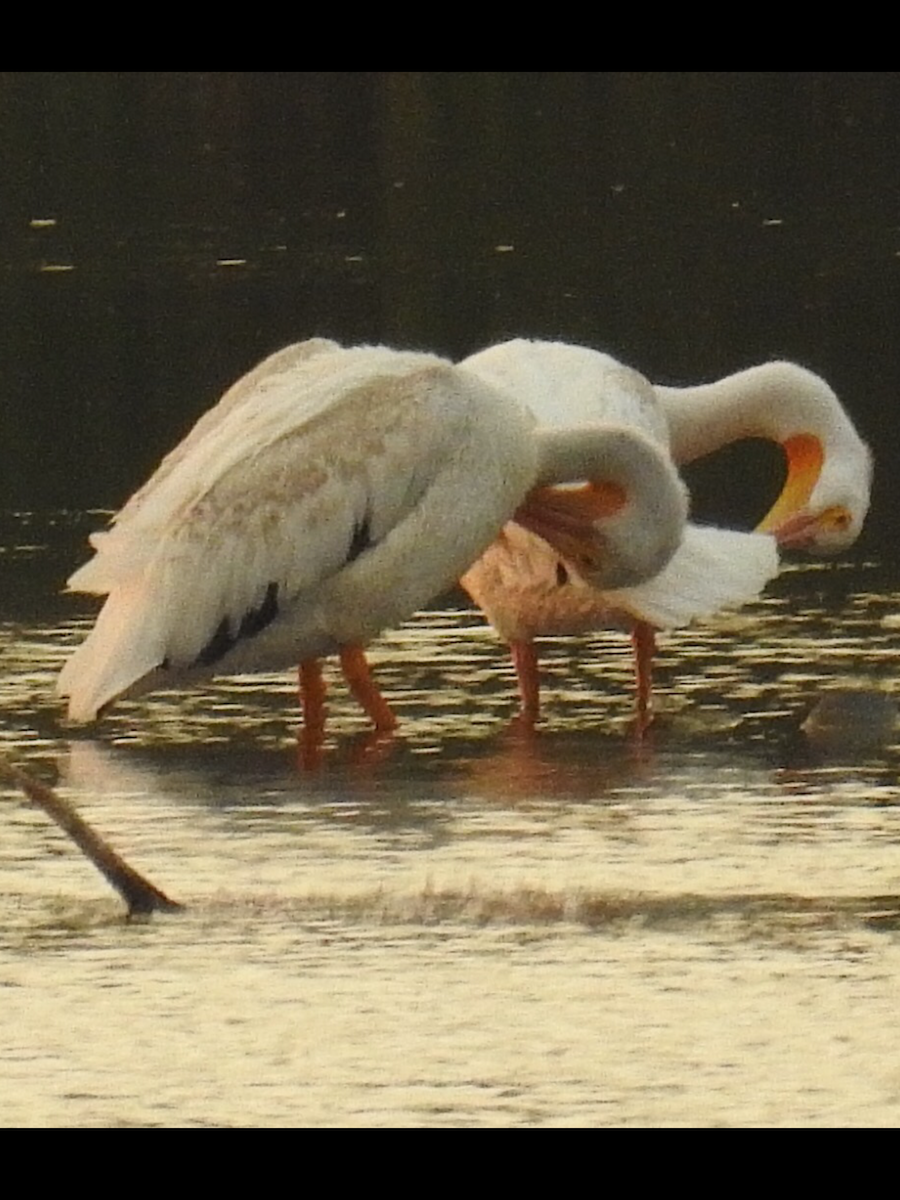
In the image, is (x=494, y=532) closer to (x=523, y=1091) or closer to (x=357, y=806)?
(x=357, y=806)

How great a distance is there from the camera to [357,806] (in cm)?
1059

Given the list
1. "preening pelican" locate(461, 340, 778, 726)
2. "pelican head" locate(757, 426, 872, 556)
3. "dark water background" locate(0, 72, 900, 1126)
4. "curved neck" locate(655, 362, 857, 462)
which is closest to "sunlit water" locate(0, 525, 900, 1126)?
"dark water background" locate(0, 72, 900, 1126)

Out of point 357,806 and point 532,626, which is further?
point 532,626

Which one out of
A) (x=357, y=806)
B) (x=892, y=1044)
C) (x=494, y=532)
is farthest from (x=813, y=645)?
(x=892, y=1044)

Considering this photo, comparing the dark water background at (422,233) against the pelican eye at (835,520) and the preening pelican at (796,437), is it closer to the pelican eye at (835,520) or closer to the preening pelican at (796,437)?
the preening pelican at (796,437)

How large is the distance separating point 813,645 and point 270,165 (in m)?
21.8

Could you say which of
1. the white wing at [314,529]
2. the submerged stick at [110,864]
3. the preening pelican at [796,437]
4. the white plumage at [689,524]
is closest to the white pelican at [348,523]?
the white wing at [314,529]

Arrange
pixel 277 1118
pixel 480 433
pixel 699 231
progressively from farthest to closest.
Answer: pixel 699 231 < pixel 480 433 < pixel 277 1118

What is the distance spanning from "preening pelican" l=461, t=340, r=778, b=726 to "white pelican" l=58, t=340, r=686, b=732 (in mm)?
120

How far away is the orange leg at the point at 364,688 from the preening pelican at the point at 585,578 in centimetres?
48

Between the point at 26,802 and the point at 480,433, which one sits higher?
the point at 480,433

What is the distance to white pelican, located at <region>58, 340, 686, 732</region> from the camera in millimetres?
11266

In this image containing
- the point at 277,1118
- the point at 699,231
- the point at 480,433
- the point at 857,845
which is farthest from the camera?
the point at 699,231

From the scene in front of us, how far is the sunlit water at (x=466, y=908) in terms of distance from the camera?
26.1 feet
